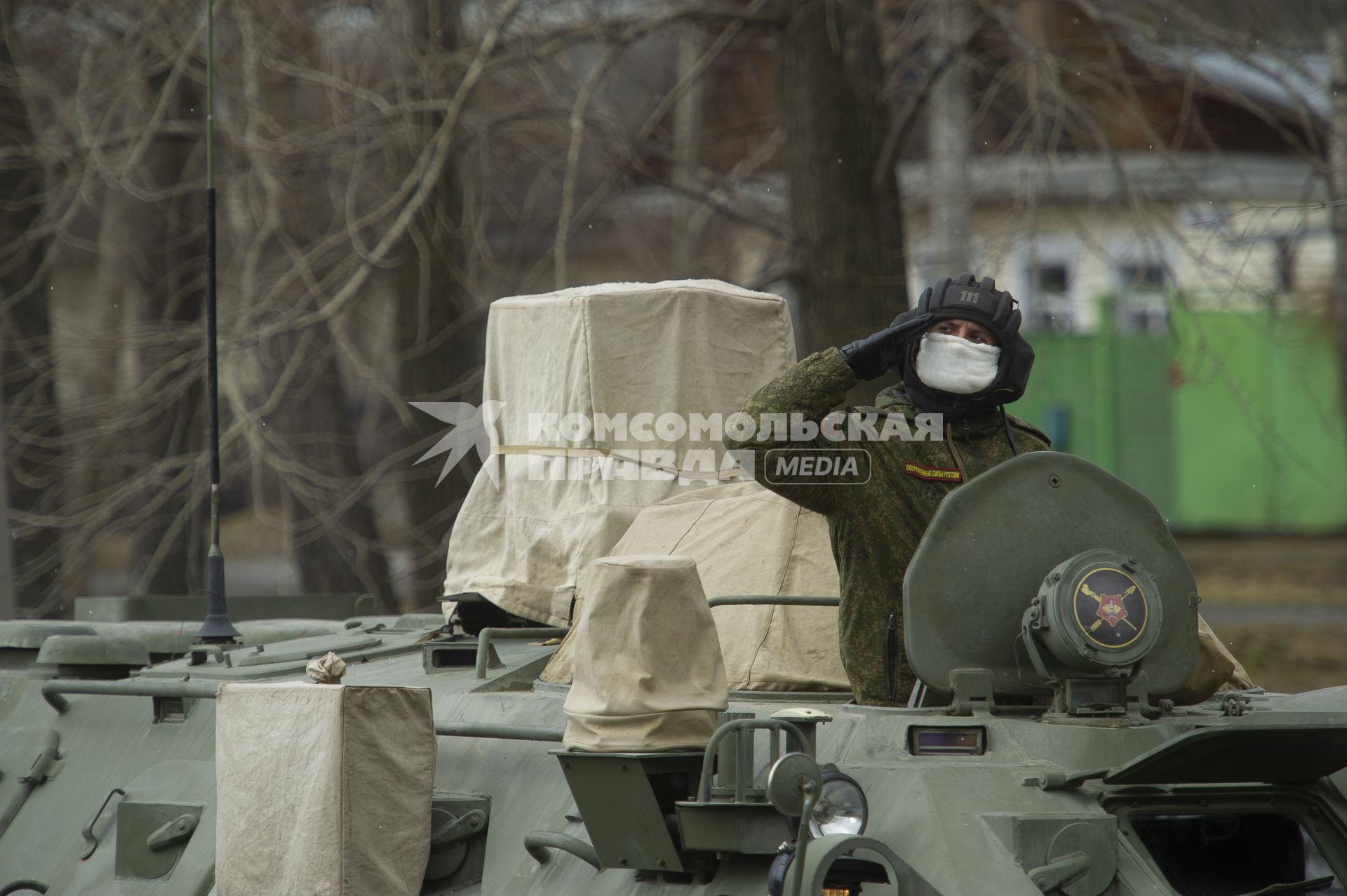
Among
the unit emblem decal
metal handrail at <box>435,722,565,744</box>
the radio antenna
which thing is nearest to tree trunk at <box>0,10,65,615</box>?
the radio antenna

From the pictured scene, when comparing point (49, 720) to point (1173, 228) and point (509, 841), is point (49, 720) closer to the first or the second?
point (509, 841)

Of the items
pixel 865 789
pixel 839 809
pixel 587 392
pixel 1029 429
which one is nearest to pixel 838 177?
A: pixel 587 392

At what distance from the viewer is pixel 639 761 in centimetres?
427

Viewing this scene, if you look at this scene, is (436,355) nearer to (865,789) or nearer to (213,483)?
(213,483)

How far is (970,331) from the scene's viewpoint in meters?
5.11

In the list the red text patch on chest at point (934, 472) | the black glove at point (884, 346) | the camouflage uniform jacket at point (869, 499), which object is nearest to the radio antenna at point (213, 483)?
the camouflage uniform jacket at point (869, 499)

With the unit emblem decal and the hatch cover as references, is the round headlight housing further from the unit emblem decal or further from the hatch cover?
the unit emblem decal

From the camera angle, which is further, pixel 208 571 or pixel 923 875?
pixel 208 571

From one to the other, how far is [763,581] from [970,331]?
1042mm

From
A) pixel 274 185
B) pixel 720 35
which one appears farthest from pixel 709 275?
pixel 274 185

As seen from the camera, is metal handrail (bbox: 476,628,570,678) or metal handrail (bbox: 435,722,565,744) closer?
metal handrail (bbox: 435,722,565,744)

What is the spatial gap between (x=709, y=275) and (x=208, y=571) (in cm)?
649

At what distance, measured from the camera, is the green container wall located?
17.0 metres

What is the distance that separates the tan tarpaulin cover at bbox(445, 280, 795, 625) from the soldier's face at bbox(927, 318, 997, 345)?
1.84m
